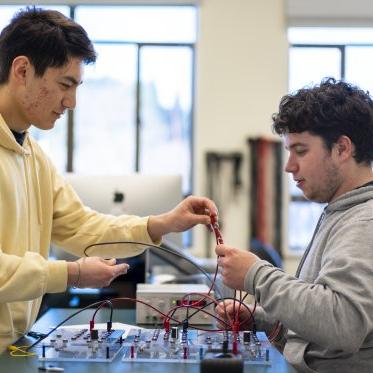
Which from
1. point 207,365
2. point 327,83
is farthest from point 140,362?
point 327,83

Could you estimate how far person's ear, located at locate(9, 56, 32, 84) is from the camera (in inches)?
65.1

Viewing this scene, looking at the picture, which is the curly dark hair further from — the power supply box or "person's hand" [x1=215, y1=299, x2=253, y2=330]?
the power supply box

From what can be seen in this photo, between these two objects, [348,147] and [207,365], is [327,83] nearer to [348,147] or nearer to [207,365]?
[348,147]

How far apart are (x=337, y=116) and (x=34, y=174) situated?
0.92 meters

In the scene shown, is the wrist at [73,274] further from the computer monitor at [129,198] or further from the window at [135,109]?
the window at [135,109]

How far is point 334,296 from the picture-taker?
1315 millimetres

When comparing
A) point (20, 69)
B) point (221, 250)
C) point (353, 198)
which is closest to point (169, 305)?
point (221, 250)

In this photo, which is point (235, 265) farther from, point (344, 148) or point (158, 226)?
point (158, 226)

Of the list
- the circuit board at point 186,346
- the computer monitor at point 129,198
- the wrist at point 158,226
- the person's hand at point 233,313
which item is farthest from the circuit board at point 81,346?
the computer monitor at point 129,198

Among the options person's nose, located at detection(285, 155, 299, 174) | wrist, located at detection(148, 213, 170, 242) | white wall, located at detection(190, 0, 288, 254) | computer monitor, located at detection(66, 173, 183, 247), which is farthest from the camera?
white wall, located at detection(190, 0, 288, 254)

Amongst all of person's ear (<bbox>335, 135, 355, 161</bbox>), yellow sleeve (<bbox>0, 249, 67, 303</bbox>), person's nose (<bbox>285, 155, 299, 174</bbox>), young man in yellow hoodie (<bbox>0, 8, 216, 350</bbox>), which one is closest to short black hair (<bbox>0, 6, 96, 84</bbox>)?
young man in yellow hoodie (<bbox>0, 8, 216, 350</bbox>)

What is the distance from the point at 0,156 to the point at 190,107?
403 cm

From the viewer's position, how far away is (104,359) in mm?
1315

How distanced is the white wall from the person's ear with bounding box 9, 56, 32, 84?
147 inches
